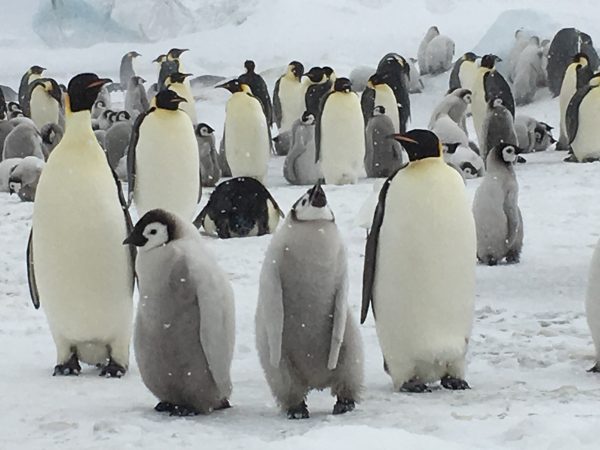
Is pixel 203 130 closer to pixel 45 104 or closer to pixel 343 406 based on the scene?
pixel 45 104

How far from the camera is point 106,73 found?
1050 inches

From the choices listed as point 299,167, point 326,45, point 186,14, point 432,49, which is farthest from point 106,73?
point 299,167

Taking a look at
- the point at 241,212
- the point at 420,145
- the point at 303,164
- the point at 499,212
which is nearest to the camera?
the point at 420,145

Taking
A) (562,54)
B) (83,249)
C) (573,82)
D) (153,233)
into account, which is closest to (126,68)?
(562,54)

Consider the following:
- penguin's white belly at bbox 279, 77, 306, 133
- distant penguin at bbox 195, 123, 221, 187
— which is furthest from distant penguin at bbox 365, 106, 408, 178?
penguin's white belly at bbox 279, 77, 306, 133

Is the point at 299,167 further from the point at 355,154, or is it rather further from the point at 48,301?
the point at 48,301

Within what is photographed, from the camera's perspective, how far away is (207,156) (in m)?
11.1

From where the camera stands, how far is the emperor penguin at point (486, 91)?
14398 mm

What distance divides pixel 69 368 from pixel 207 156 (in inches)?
266

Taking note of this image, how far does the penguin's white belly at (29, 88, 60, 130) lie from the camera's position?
1540 centimetres

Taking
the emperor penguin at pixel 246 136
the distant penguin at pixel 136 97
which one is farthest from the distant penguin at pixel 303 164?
the distant penguin at pixel 136 97

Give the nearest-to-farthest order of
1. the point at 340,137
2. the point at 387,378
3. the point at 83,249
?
1. the point at 83,249
2. the point at 387,378
3. the point at 340,137

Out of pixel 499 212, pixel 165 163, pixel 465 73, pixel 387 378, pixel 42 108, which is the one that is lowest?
pixel 387 378

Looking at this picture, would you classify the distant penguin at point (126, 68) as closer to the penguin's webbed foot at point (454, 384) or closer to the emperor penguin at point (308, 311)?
the penguin's webbed foot at point (454, 384)
